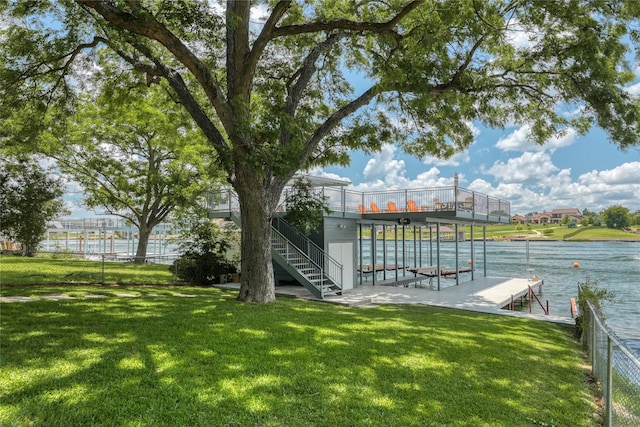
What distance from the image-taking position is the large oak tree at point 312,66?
9.23m

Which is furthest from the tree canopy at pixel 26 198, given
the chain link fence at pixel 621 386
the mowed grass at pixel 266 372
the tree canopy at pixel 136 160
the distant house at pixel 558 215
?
the distant house at pixel 558 215

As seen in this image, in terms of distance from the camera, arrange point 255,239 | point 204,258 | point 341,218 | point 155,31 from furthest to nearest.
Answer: point 341,218
point 204,258
point 255,239
point 155,31

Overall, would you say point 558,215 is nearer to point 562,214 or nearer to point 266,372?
point 562,214

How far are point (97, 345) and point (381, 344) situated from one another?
416 cm

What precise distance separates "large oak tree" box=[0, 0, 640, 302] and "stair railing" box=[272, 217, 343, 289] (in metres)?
4.55

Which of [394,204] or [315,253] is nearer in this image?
[315,253]

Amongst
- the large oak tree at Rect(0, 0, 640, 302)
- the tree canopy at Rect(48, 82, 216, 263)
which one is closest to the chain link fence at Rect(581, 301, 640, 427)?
the large oak tree at Rect(0, 0, 640, 302)

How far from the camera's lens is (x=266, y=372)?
15.6 feet

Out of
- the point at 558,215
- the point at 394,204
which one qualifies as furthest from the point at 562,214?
the point at 394,204

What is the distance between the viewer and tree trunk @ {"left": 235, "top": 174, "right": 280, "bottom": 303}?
10008 mm

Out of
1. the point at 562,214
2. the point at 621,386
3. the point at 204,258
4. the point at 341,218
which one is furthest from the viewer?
the point at 562,214

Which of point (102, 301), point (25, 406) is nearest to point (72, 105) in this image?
point (102, 301)

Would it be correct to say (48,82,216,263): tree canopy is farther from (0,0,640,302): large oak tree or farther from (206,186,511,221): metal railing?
(0,0,640,302): large oak tree

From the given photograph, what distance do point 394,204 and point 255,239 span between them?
9.73 metres
